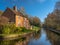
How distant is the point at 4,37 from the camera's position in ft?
105

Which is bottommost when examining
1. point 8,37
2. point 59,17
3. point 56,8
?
point 8,37

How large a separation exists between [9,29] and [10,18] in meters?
17.5

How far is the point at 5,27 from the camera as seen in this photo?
127 ft

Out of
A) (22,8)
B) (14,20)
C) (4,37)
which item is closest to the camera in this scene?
(4,37)

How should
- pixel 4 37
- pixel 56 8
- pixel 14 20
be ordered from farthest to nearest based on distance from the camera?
pixel 56 8 < pixel 14 20 < pixel 4 37

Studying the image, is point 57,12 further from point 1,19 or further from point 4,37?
point 4,37

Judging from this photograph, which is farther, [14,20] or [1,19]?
[14,20]

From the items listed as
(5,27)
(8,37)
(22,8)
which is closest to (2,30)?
(5,27)

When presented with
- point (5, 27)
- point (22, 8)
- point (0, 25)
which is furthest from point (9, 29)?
point (22, 8)

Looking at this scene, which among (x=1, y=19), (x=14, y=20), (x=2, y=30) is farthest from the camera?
(x=14, y=20)

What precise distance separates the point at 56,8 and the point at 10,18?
27.8 m

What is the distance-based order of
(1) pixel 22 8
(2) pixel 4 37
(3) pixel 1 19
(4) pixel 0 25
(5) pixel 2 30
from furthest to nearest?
(1) pixel 22 8 → (3) pixel 1 19 → (4) pixel 0 25 → (5) pixel 2 30 → (2) pixel 4 37

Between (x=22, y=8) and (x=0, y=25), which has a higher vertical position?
(x=22, y=8)

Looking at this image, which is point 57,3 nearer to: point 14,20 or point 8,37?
point 14,20
